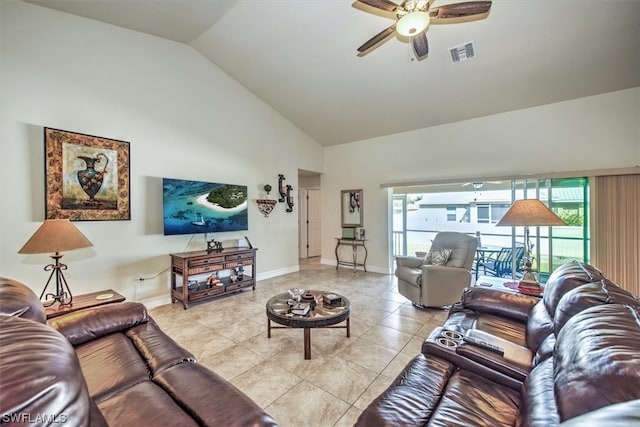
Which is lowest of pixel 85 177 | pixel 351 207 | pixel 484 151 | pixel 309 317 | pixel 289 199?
pixel 309 317

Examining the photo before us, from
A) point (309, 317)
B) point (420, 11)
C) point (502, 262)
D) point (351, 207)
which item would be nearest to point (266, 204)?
point (351, 207)

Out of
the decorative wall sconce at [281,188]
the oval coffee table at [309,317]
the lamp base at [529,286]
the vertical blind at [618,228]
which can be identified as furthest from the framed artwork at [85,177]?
the vertical blind at [618,228]

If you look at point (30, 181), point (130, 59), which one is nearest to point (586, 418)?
point (30, 181)

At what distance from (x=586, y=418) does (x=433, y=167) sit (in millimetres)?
4761

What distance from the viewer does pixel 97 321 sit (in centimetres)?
178

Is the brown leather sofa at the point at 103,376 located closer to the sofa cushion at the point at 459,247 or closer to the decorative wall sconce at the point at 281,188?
the sofa cushion at the point at 459,247

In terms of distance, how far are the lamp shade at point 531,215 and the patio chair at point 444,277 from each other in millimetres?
1028

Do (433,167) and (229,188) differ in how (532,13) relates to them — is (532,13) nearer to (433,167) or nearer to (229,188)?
(433,167)

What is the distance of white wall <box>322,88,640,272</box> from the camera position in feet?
11.4

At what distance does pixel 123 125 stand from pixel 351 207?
4.32 meters

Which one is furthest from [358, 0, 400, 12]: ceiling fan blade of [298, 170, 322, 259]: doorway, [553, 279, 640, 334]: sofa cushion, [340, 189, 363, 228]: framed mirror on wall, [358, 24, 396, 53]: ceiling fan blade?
[298, 170, 322, 259]: doorway

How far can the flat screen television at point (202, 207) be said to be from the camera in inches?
143

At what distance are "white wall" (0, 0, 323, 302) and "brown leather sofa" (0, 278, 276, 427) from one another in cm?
Answer: 172

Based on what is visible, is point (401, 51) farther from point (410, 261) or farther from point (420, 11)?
point (410, 261)
